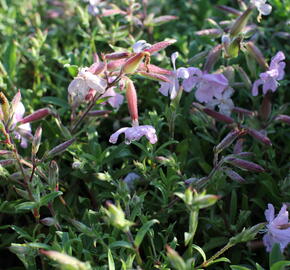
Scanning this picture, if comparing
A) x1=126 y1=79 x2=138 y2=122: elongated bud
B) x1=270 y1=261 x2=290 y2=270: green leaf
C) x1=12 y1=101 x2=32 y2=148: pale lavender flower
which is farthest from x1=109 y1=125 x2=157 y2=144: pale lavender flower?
x1=270 y1=261 x2=290 y2=270: green leaf

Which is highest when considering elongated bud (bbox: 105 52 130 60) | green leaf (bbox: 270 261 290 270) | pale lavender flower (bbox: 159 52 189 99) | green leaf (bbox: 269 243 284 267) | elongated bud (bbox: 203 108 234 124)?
elongated bud (bbox: 105 52 130 60)

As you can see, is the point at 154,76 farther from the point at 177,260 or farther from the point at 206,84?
the point at 177,260

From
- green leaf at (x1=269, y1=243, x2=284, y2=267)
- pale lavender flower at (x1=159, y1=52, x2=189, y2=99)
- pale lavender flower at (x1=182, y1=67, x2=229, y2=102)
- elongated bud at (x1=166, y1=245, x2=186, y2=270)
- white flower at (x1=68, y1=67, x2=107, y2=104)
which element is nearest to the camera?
elongated bud at (x1=166, y1=245, x2=186, y2=270)

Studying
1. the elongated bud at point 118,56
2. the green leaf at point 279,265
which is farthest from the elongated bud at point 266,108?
the green leaf at point 279,265

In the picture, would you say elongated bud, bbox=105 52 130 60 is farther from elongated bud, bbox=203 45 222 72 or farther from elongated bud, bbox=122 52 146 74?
elongated bud, bbox=203 45 222 72

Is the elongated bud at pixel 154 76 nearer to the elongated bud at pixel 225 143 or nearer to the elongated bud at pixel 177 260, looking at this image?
the elongated bud at pixel 225 143

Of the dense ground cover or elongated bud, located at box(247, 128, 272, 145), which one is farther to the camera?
elongated bud, located at box(247, 128, 272, 145)

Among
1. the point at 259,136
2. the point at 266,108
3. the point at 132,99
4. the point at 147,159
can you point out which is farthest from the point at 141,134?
the point at 266,108
